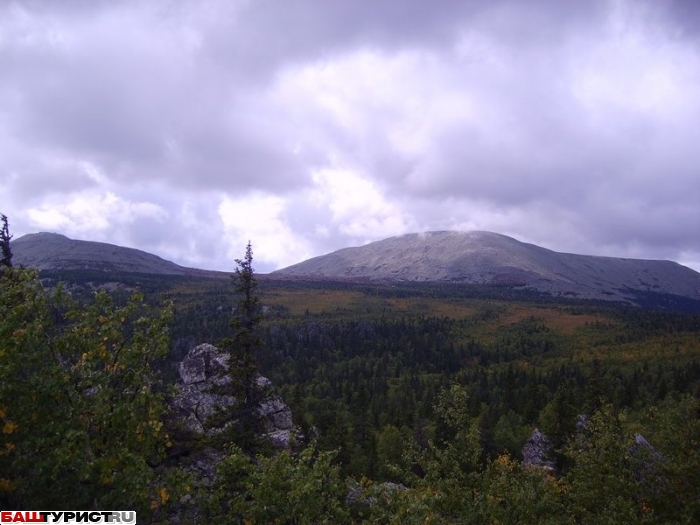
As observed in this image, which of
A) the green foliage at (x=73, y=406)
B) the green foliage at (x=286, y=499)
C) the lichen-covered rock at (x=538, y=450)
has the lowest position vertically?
the lichen-covered rock at (x=538, y=450)

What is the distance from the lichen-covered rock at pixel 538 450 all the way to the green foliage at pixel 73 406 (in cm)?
5328

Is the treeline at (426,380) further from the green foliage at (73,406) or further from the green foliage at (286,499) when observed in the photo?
the green foliage at (73,406)

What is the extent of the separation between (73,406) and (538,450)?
61.4m

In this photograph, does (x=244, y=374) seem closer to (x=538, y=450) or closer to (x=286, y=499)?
(x=286, y=499)

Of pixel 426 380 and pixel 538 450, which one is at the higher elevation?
pixel 538 450

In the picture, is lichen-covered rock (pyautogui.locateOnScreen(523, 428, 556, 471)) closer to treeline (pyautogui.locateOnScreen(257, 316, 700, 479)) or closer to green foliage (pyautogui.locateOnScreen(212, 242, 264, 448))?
treeline (pyautogui.locateOnScreen(257, 316, 700, 479))

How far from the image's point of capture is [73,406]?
11.3 metres

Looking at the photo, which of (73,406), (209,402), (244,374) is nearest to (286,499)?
(73,406)

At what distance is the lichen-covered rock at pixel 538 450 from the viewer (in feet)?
178

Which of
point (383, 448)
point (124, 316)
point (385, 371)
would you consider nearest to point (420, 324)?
point (385, 371)

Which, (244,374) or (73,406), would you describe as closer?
(73,406)

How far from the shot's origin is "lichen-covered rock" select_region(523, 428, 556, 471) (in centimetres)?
5425

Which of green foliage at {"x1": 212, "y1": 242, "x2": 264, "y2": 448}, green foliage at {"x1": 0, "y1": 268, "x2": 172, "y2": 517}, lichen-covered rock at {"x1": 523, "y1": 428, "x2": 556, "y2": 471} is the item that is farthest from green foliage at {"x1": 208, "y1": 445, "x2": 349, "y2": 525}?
lichen-covered rock at {"x1": 523, "y1": 428, "x2": 556, "y2": 471}

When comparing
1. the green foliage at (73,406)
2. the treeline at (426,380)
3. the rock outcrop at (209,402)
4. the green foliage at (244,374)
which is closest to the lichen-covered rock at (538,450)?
the treeline at (426,380)
